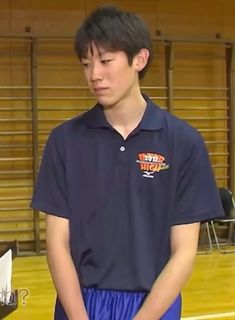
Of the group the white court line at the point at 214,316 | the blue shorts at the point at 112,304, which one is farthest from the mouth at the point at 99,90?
the white court line at the point at 214,316

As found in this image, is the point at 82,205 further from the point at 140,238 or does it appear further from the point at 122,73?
the point at 122,73

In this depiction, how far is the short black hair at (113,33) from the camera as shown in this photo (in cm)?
156

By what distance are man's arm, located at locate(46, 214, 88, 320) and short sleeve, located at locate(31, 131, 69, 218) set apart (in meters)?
0.03

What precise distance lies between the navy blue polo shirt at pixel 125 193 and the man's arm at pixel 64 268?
21mm

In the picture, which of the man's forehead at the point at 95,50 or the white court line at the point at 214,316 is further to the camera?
the white court line at the point at 214,316

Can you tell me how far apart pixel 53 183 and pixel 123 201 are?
0.18 m

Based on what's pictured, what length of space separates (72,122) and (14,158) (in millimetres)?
5926

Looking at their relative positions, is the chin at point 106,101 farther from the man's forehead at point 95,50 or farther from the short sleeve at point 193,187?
the short sleeve at point 193,187

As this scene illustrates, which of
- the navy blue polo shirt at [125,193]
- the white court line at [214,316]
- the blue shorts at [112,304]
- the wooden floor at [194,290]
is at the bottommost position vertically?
the wooden floor at [194,290]

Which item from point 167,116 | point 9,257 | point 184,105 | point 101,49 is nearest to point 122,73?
point 101,49

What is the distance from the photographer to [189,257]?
5.32 feet

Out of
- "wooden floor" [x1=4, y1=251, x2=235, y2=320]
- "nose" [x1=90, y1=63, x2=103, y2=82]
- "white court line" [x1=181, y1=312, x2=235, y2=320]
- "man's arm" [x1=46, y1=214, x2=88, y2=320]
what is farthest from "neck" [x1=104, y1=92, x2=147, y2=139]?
"white court line" [x1=181, y1=312, x2=235, y2=320]

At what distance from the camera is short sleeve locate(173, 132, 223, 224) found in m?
1.63

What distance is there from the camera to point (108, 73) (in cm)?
157
